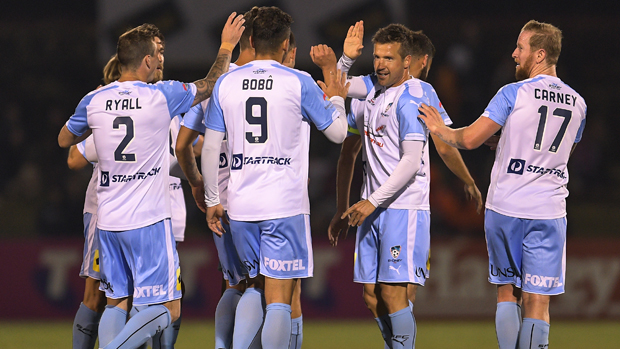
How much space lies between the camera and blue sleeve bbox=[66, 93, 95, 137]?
177 inches

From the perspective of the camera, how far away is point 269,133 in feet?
14.2

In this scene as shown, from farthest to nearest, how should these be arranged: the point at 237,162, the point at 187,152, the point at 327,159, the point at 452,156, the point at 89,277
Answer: the point at 327,159 < the point at 89,277 < the point at 452,156 < the point at 187,152 < the point at 237,162

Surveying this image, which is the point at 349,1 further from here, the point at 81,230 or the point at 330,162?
the point at 81,230

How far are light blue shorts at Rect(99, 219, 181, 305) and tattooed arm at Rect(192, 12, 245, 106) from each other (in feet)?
2.91

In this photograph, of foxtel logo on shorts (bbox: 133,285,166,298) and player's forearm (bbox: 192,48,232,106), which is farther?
player's forearm (bbox: 192,48,232,106)

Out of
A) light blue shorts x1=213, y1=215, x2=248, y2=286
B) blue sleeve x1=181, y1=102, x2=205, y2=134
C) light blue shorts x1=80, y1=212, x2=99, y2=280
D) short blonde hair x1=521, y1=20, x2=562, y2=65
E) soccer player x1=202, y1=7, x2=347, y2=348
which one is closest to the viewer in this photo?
soccer player x1=202, y1=7, x2=347, y2=348

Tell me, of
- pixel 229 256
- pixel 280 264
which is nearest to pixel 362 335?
pixel 229 256

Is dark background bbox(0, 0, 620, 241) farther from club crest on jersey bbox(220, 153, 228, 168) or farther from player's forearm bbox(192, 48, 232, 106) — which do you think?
player's forearm bbox(192, 48, 232, 106)

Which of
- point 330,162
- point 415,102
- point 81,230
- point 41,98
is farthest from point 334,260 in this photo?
point 41,98

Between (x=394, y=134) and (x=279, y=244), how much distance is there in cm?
109

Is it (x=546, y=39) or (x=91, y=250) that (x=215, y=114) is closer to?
(x=91, y=250)

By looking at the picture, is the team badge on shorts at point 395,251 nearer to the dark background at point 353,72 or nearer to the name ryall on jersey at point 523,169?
the name ryall on jersey at point 523,169

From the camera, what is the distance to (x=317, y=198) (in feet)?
35.1

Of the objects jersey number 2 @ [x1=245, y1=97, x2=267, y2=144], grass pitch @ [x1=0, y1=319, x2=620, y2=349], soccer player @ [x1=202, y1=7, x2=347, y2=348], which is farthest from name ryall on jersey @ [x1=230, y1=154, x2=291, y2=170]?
grass pitch @ [x1=0, y1=319, x2=620, y2=349]
